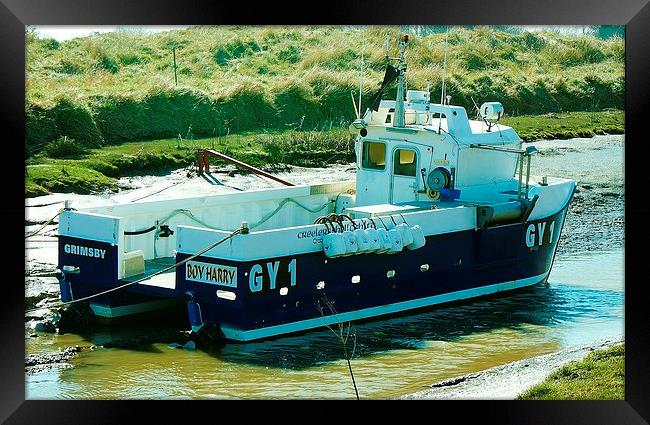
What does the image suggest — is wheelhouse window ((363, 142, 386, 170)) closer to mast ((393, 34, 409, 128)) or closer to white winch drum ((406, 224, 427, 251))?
mast ((393, 34, 409, 128))

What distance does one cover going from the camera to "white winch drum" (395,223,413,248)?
15289 mm

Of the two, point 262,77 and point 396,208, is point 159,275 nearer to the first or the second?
point 396,208

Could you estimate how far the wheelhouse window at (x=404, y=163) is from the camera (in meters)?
17.1

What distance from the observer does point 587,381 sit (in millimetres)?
13219

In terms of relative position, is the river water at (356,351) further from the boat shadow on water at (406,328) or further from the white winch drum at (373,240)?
the white winch drum at (373,240)

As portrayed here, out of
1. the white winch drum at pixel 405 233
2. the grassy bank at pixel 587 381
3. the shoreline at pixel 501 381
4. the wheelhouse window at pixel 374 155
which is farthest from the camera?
the wheelhouse window at pixel 374 155

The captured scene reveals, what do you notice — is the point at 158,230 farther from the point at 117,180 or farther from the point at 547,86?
the point at 547,86

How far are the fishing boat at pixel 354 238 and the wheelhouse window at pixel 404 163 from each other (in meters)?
Result: 0.02

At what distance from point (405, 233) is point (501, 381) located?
2303mm

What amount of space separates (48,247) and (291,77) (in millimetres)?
9216

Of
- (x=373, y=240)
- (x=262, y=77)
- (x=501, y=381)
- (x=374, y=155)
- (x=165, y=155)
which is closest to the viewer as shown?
(x=501, y=381)

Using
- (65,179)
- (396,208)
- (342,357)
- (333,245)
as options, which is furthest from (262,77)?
(342,357)

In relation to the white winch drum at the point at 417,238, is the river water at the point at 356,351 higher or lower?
lower
